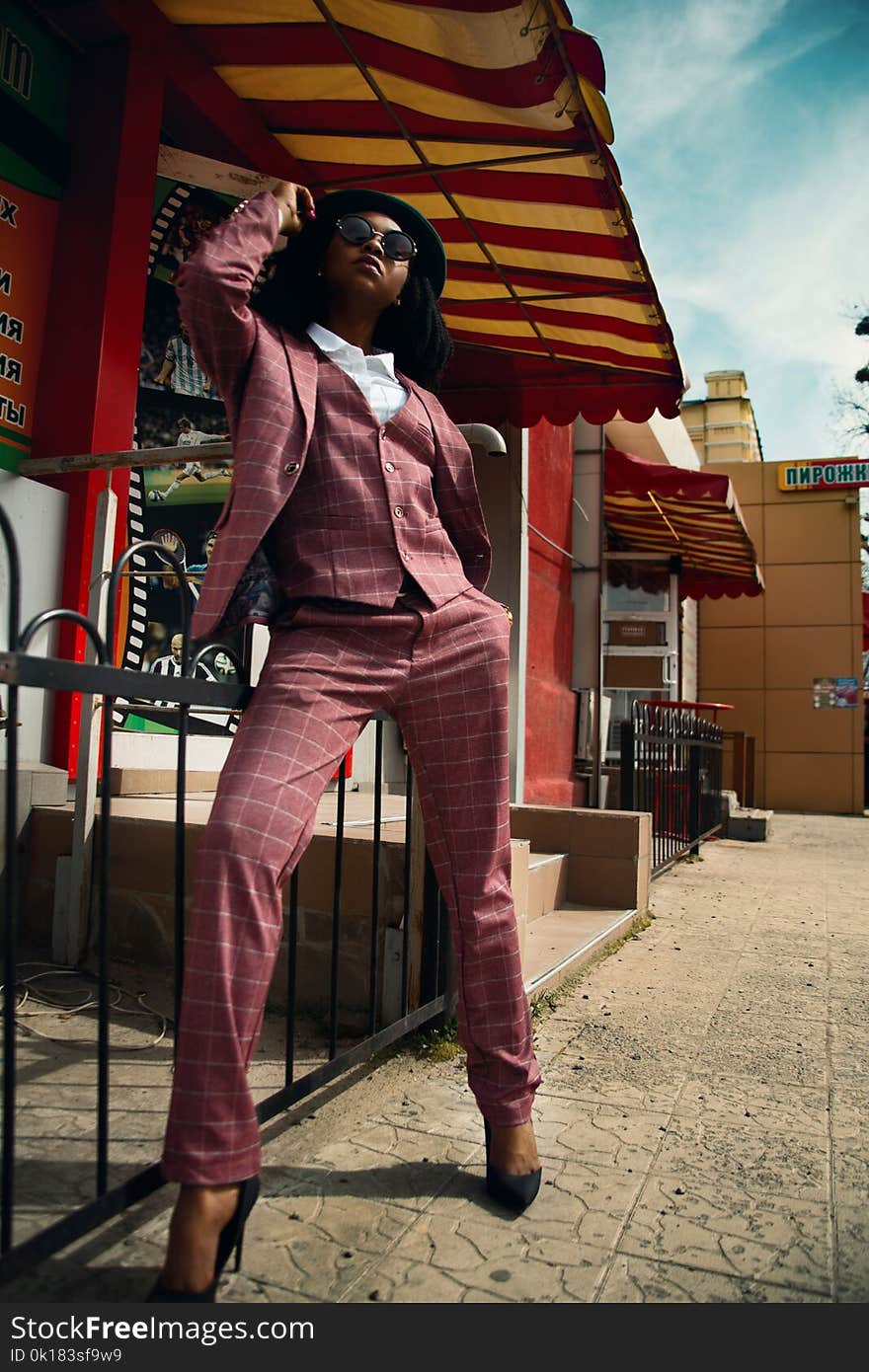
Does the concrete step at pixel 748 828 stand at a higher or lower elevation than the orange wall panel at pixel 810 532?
lower

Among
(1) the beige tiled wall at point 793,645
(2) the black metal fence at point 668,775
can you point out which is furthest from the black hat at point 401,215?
(1) the beige tiled wall at point 793,645

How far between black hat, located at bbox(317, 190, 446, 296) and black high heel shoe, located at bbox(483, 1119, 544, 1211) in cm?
197

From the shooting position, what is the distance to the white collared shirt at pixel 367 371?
2.01 metres

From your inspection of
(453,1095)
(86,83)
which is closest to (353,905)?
(453,1095)

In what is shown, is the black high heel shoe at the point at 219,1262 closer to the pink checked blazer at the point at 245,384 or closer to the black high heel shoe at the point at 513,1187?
the black high heel shoe at the point at 513,1187

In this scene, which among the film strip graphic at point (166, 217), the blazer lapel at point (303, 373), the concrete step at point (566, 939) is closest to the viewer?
the blazer lapel at point (303, 373)

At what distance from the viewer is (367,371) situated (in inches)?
81.2

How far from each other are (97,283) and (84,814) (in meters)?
2.25

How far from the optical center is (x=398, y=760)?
267 inches

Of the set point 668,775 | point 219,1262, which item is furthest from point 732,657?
point 219,1262

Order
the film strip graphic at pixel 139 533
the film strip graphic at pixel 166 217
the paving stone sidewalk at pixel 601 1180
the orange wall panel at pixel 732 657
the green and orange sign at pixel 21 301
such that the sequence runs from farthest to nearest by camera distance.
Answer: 1. the orange wall panel at pixel 732 657
2. the film strip graphic at pixel 166 217
3. the film strip graphic at pixel 139 533
4. the green and orange sign at pixel 21 301
5. the paving stone sidewalk at pixel 601 1180

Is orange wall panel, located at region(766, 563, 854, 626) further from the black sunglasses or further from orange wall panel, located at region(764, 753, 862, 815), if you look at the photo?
the black sunglasses

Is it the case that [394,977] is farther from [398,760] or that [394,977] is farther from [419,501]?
[398,760]

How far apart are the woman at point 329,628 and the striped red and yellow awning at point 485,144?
5.16 ft
